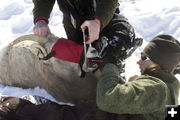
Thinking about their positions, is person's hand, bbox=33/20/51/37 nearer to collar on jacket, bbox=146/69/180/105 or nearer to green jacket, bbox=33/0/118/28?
green jacket, bbox=33/0/118/28

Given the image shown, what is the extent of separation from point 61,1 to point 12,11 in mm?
3546

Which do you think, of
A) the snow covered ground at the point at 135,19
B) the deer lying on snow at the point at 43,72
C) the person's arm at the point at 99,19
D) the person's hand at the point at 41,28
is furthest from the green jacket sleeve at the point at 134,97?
the snow covered ground at the point at 135,19

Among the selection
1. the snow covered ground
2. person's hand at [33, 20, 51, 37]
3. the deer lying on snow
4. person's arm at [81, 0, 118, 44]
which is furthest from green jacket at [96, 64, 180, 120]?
the snow covered ground

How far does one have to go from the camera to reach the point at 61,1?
73.0 inches

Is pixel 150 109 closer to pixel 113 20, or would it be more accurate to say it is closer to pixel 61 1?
pixel 113 20

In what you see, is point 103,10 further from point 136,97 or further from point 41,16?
point 136,97

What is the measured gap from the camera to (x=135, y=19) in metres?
4.40

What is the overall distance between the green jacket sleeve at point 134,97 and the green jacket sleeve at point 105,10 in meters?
0.53

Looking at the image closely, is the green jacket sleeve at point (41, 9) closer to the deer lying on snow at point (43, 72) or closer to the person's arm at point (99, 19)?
the deer lying on snow at point (43, 72)

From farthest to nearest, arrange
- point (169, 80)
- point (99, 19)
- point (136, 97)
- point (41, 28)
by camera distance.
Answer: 1. point (41, 28)
2. point (99, 19)
3. point (169, 80)
4. point (136, 97)

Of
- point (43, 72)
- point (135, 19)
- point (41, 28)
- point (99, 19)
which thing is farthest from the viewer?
point (135, 19)

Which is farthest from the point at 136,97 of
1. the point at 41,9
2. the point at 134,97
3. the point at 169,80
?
the point at 41,9

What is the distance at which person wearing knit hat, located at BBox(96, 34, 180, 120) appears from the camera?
125cm

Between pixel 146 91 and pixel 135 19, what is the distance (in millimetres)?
3363
